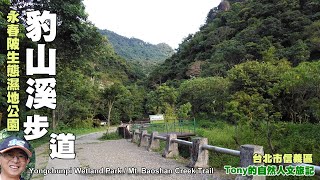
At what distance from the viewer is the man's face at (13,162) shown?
1694mm

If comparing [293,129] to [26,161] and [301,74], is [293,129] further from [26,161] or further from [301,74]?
[26,161]

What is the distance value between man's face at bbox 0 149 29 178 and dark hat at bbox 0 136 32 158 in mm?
31

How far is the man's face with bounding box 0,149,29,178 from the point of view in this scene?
5.56 feet

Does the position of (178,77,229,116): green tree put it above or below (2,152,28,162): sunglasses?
above

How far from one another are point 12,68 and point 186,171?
4388mm

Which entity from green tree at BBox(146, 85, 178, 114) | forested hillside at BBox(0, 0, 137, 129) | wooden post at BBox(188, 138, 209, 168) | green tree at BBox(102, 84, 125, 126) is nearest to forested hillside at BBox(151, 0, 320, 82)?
green tree at BBox(146, 85, 178, 114)

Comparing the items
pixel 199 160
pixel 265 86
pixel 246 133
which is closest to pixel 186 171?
pixel 199 160

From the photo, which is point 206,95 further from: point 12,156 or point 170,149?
point 12,156

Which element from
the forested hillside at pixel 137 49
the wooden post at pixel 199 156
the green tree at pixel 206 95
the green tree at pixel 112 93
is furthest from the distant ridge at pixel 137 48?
the wooden post at pixel 199 156

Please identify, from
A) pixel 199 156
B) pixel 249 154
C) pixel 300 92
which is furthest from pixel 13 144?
pixel 300 92

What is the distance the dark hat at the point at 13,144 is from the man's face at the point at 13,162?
0.03m

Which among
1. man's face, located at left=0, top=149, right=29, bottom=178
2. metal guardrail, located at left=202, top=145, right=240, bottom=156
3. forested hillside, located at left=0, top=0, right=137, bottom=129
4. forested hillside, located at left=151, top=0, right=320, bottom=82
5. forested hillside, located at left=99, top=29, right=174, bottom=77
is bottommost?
metal guardrail, located at left=202, top=145, right=240, bottom=156

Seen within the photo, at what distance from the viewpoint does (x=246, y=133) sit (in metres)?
12.9

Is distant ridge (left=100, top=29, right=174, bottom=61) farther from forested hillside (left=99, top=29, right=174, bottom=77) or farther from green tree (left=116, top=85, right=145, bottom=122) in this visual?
green tree (left=116, top=85, right=145, bottom=122)
